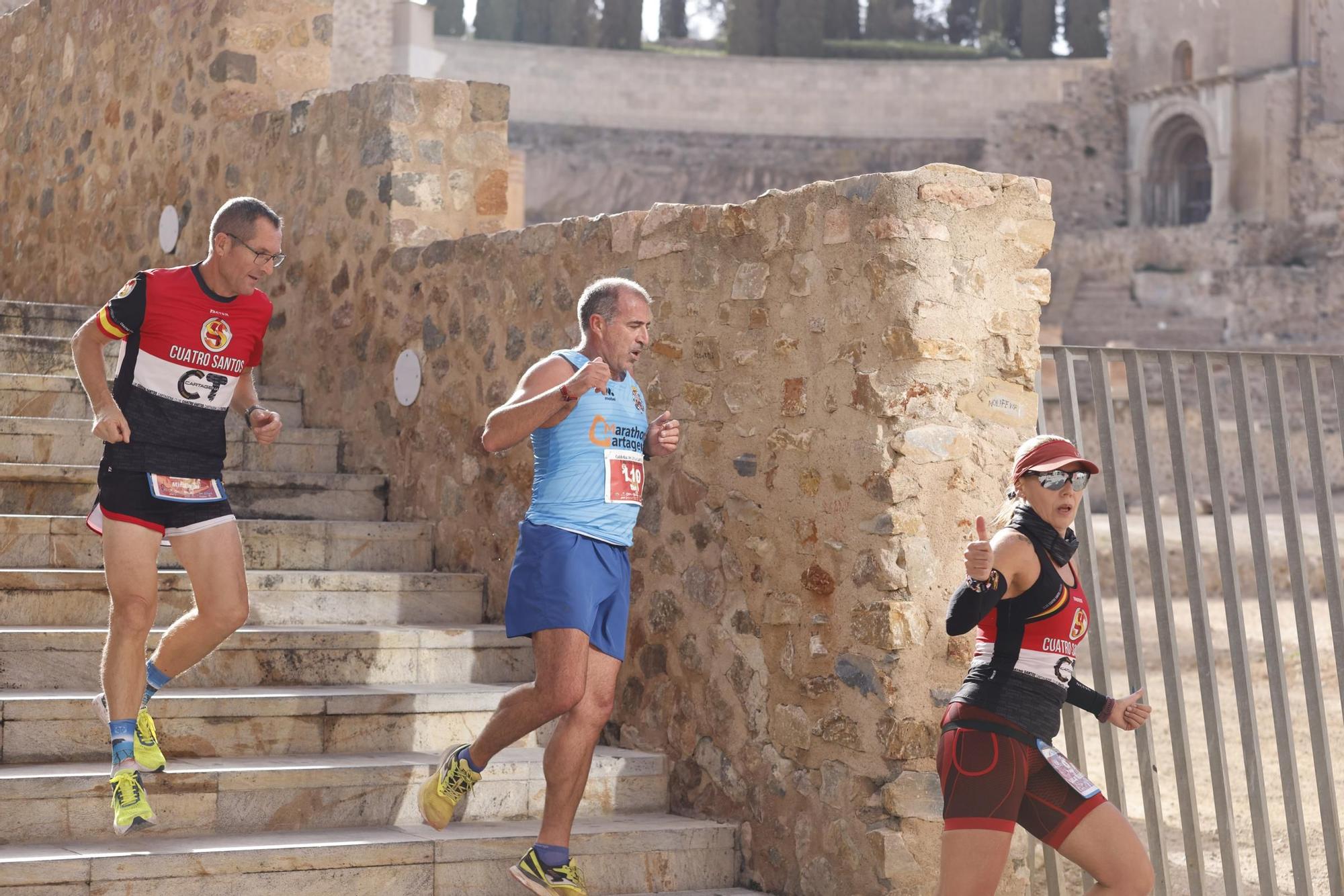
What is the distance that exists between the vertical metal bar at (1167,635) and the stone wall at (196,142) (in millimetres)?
3299

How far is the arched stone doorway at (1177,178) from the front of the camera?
3794cm

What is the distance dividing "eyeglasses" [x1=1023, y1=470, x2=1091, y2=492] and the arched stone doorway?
36.1 meters

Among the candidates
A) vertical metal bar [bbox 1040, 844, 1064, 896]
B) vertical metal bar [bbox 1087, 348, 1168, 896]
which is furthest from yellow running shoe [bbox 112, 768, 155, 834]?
vertical metal bar [bbox 1087, 348, 1168, 896]

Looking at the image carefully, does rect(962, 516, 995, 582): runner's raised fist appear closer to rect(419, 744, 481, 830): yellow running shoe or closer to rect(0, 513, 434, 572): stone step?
rect(419, 744, 481, 830): yellow running shoe

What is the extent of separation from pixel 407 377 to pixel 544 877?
115 inches

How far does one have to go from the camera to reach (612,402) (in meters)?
4.18

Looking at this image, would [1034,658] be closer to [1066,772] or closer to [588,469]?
[1066,772]

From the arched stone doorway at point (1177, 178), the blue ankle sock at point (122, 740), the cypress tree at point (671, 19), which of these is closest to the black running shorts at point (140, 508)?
the blue ankle sock at point (122, 740)

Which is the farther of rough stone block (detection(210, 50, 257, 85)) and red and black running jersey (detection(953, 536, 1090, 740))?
rough stone block (detection(210, 50, 257, 85))

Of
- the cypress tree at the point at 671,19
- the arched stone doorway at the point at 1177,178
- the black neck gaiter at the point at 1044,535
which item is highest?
the cypress tree at the point at 671,19

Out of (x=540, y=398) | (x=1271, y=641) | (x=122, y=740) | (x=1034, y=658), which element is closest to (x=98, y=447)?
(x=122, y=740)

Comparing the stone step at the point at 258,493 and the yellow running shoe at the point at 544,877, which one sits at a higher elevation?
the stone step at the point at 258,493

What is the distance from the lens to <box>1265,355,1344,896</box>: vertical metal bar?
4395 mm

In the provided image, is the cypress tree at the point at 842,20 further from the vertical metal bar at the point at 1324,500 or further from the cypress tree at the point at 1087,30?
the vertical metal bar at the point at 1324,500
